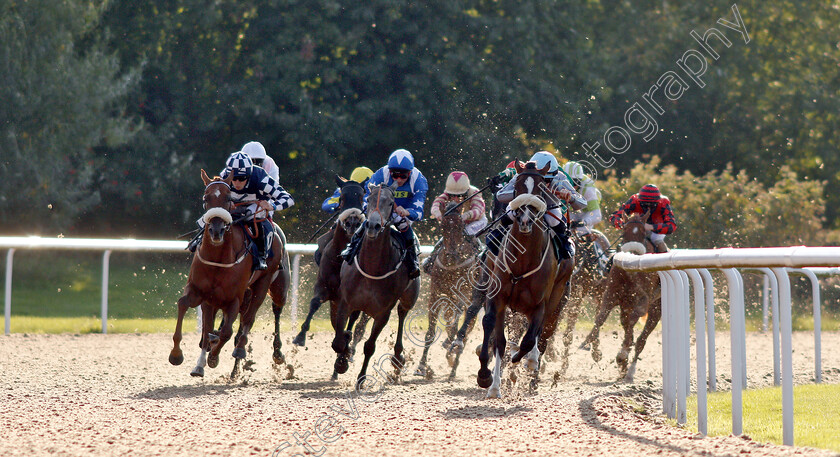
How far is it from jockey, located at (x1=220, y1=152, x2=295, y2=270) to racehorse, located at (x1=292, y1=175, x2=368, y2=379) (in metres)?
0.42

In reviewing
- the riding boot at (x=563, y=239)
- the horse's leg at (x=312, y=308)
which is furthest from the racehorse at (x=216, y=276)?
the riding boot at (x=563, y=239)

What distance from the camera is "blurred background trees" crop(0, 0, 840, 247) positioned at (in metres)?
19.0

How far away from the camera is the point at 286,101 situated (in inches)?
840

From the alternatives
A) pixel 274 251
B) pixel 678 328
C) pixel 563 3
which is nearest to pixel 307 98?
pixel 563 3

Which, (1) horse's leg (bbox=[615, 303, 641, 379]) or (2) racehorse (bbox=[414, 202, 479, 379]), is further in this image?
(2) racehorse (bbox=[414, 202, 479, 379])

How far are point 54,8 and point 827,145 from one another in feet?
60.4

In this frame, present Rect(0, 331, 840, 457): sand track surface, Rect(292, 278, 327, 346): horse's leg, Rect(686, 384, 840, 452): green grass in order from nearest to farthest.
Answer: Rect(0, 331, 840, 457): sand track surface, Rect(686, 384, 840, 452): green grass, Rect(292, 278, 327, 346): horse's leg

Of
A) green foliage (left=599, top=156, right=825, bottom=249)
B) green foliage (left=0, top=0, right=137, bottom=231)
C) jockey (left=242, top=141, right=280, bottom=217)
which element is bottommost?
jockey (left=242, top=141, right=280, bottom=217)

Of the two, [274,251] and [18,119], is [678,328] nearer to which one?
[274,251]

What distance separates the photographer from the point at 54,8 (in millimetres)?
19109

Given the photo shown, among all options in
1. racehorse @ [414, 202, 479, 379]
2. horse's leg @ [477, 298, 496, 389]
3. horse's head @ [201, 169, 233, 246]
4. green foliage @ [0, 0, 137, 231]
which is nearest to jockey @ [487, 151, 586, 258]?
horse's leg @ [477, 298, 496, 389]

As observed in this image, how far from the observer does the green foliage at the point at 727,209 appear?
17.5 m

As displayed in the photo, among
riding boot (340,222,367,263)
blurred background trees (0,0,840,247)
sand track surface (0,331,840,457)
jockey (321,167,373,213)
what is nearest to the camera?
sand track surface (0,331,840,457)

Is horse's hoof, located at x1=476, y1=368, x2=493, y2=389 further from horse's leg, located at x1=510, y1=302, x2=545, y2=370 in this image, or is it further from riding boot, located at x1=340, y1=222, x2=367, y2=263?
riding boot, located at x1=340, y1=222, x2=367, y2=263
